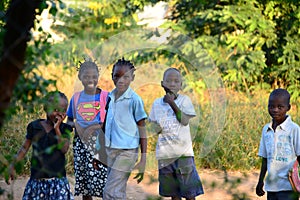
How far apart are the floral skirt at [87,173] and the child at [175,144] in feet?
1.74

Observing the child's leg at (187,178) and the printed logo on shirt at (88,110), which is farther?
the printed logo on shirt at (88,110)

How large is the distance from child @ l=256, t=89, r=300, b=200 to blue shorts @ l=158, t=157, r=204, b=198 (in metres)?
0.90

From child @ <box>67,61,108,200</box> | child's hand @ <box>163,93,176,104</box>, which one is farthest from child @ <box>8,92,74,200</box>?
child's hand @ <box>163,93,176,104</box>

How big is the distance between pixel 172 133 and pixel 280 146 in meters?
1.11

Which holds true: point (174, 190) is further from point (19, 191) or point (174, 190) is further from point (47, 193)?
point (19, 191)

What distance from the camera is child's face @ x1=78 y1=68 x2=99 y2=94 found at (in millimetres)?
6059

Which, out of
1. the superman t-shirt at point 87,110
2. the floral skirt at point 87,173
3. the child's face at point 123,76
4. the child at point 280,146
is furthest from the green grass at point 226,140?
the child at point 280,146

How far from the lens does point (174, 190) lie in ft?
19.1

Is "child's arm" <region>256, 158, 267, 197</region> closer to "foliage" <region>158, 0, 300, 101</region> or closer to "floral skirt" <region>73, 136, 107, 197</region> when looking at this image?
"floral skirt" <region>73, 136, 107, 197</region>

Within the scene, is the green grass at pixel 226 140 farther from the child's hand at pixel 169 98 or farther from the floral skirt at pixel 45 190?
the floral skirt at pixel 45 190

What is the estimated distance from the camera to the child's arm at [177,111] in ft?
18.8

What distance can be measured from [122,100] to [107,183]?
67 cm

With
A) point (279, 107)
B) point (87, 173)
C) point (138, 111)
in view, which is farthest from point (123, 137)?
point (279, 107)

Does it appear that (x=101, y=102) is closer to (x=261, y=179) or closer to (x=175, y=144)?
(x=175, y=144)
